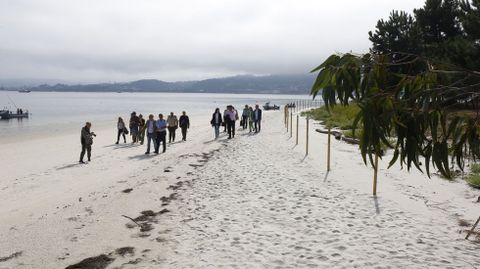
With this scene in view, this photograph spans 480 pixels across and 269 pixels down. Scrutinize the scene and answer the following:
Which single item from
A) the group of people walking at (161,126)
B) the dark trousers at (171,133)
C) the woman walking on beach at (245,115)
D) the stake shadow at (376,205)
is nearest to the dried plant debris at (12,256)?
the stake shadow at (376,205)

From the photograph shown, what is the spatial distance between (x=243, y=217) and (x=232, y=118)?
14.4m

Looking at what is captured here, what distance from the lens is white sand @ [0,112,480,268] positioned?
5695 mm

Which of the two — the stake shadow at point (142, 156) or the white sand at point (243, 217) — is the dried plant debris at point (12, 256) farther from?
the stake shadow at point (142, 156)

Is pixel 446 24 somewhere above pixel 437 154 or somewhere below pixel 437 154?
above

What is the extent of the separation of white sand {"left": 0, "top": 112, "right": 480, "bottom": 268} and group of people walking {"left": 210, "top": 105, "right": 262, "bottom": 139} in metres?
8.18

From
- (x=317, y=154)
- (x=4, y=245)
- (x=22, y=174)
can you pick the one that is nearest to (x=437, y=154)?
(x=4, y=245)

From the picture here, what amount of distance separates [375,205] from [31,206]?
7.20 metres

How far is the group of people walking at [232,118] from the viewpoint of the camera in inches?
855

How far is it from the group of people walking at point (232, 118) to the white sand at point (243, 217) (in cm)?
818

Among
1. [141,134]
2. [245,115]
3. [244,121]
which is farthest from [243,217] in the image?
[244,121]

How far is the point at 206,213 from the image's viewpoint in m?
7.77

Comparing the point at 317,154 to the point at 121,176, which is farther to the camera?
the point at 317,154

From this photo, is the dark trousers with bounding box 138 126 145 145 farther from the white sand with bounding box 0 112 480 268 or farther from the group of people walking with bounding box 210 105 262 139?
the white sand with bounding box 0 112 480 268

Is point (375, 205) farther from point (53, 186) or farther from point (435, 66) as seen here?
point (53, 186)
